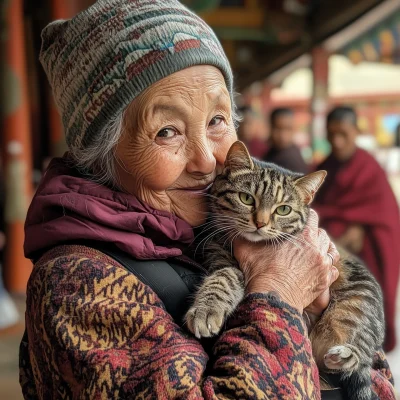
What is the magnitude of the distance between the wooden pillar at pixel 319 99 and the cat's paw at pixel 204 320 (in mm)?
6049

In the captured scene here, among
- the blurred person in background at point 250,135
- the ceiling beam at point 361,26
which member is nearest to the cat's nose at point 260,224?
the ceiling beam at point 361,26

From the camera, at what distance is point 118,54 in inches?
42.8

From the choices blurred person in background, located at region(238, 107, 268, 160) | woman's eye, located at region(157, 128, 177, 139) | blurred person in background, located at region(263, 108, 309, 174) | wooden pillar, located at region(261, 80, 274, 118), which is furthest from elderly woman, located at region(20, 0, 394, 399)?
wooden pillar, located at region(261, 80, 274, 118)

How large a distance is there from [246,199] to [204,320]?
1.55 ft

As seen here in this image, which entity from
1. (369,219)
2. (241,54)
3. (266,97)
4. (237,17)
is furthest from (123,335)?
(266,97)

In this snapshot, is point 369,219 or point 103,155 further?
point 369,219

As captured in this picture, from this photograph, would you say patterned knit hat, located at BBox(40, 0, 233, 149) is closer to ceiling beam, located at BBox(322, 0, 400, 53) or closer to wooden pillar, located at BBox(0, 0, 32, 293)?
wooden pillar, located at BBox(0, 0, 32, 293)

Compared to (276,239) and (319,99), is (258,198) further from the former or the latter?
(319,99)

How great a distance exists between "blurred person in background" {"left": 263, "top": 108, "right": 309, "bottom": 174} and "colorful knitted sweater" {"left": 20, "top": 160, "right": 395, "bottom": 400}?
358 centimetres

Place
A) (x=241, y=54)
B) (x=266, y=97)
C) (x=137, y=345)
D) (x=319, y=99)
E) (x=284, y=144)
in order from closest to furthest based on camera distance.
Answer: (x=137, y=345) < (x=284, y=144) < (x=319, y=99) < (x=241, y=54) < (x=266, y=97)

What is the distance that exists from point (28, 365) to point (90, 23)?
0.78 meters

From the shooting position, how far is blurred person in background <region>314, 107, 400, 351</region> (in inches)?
145

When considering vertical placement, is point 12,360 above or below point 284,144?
below

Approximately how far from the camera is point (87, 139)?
117 centimetres
